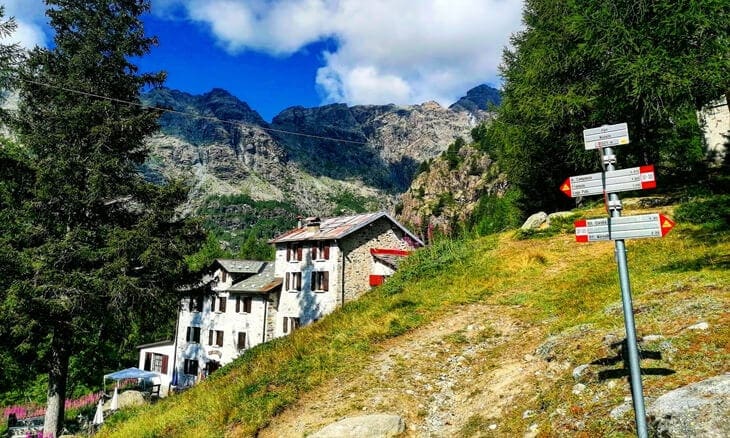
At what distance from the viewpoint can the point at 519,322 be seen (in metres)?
11.7

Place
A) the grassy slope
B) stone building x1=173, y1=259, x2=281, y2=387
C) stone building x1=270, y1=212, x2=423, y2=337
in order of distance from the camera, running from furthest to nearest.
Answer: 1. stone building x1=173, y1=259, x2=281, y2=387
2. stone building x1=270, y1=212, x2=423, y2=337
3. the grassy slope

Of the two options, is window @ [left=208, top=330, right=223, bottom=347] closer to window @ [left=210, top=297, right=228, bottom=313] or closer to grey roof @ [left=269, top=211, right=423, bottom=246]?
window @ [left=210, top=297, right=228, bottom=313]

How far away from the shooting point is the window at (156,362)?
50.3 meters

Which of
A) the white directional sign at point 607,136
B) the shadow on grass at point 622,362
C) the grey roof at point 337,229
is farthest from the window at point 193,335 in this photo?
the white directional sign at point 607,136

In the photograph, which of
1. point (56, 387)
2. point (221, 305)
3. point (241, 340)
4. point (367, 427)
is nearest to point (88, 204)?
point (56, 387)

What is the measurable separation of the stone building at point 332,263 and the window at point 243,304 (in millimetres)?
3482

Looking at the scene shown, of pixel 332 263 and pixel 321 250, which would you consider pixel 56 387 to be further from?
pixel 321 250

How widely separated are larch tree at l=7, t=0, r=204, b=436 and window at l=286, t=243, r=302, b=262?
20.3 meters

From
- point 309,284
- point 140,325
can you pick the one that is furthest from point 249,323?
point 140,325

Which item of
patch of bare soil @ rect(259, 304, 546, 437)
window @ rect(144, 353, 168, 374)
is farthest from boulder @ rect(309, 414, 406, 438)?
window @ rect(144, 353, 168, 374)

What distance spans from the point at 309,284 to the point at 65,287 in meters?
24.1

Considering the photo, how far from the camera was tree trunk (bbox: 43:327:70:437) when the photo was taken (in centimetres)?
1825

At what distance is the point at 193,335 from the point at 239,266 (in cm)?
878

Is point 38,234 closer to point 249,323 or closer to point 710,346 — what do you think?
point 710,346
